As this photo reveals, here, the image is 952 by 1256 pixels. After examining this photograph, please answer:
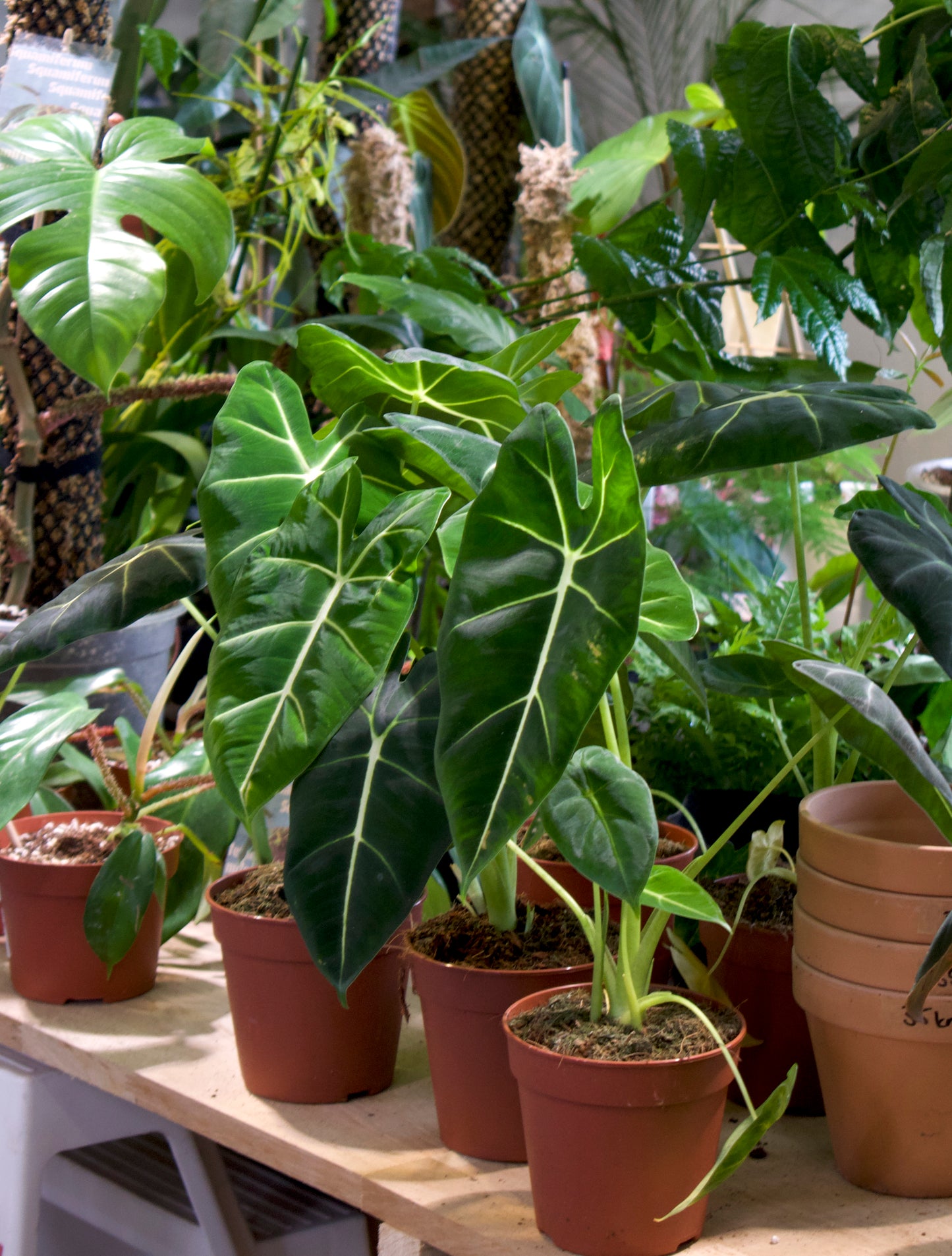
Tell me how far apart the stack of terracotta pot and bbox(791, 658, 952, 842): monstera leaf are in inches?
4.7

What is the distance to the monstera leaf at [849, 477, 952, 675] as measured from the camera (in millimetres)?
613

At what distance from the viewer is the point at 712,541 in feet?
5.87

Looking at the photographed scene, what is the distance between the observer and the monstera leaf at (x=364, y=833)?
0.65 meters

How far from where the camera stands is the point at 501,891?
836mm

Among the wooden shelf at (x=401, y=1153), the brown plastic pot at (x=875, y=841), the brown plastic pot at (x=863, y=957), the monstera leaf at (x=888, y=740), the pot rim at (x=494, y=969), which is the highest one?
the monstera leaf at (x=888, y=740)

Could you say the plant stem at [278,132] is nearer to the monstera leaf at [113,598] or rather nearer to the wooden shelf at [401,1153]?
the monstera leaf at [113,598]

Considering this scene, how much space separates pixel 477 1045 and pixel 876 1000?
0.26m

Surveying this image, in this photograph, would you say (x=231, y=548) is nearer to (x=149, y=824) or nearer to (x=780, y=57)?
(x=149, y=824)

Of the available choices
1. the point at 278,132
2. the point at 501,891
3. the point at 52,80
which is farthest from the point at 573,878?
the point at 278,132

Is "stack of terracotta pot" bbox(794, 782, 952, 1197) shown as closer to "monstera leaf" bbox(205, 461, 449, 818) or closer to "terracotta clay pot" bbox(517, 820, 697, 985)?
"terracotta clay pot" bbox(517, 820, 697, 985)

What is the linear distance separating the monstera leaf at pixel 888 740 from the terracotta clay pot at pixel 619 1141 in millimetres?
195

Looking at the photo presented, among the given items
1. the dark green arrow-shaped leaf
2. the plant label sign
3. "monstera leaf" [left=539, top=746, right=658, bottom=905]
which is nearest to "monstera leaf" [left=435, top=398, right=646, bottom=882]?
"monstera leaf" [left=539, top=746, right=658, bottom=905]

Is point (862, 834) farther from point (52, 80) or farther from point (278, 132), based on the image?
point (278, 132)

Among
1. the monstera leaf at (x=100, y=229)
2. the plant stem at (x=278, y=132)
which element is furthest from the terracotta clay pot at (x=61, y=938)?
the plant stem at (x=278, y=132)
